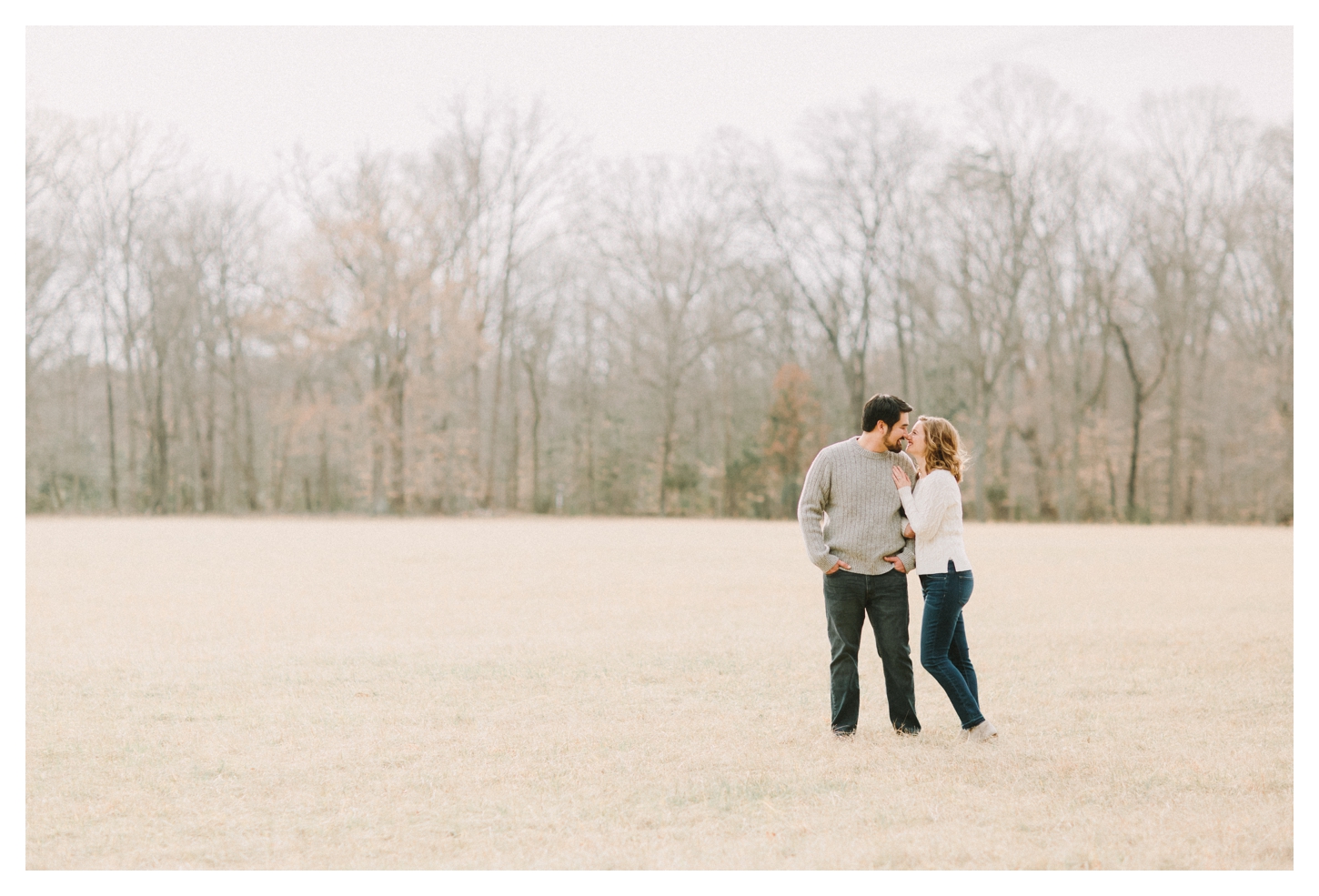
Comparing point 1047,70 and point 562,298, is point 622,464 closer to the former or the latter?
point 562,298

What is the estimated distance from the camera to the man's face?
6090 mm

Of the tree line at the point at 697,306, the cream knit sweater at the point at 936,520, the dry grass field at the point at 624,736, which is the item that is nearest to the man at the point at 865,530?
the cream knit sweater at the point at 936,520

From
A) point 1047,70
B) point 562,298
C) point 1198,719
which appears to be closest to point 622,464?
point 562,298

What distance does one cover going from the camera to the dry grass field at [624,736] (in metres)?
4.57

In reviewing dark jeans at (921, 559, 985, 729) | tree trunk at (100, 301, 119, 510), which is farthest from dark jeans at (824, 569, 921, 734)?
tree trunk at (100, 301, 119, 510)

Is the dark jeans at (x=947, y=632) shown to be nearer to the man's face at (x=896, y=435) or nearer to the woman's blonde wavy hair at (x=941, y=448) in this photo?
the woman's blonde wavy hair at (x=941, y=448)

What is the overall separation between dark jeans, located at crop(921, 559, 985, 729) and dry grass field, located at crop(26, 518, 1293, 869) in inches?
10.0

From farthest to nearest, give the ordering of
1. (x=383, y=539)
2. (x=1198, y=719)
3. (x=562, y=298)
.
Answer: (x=562, y=298) < (x=383, y=539) < (x=1198, y=719)

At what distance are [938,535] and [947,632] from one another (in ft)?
1.66

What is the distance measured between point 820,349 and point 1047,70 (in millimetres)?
13633

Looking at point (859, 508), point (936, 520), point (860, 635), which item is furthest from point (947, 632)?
point (859, 508)

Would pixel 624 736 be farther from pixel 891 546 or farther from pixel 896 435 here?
pixel 896 435

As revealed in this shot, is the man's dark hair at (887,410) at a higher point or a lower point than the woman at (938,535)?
higher
